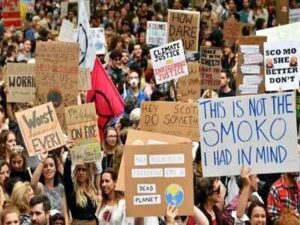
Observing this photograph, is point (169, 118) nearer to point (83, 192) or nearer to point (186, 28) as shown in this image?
point (83, 192)

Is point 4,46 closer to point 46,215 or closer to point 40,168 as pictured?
point 40,168

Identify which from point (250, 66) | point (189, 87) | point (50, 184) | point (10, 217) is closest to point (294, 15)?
point (189, 87)

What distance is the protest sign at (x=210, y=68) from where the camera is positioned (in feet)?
50.8

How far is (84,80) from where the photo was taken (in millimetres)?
14945

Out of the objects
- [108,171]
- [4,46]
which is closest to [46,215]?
[108,171]

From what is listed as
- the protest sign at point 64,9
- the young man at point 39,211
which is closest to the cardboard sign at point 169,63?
the young man at point 39,211

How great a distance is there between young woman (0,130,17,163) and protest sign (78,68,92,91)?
87.2 inches

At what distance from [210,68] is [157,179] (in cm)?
674

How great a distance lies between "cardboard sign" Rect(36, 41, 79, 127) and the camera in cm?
1429

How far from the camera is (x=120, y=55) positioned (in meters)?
18.3

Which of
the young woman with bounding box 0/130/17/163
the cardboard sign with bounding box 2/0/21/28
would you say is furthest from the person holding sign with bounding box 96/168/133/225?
the cardboard sign with bounding box 2/0/21/28

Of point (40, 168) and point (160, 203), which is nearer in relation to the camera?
point (160, 203)

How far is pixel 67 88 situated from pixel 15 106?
67.8 inches

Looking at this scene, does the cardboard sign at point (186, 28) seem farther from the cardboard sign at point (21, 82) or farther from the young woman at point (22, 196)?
the young woman at point (22, 196)
